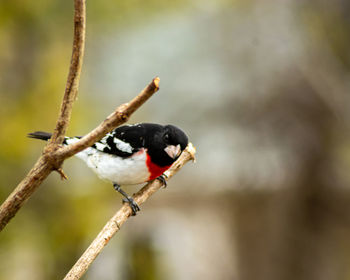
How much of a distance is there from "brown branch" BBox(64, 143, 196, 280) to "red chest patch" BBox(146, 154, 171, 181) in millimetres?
34

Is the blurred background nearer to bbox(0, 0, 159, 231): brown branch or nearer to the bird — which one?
the bird

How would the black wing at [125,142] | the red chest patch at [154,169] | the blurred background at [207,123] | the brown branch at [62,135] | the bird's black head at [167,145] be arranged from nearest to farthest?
the brown branch at [62,135] → the bird's black head at [167,145] → the red chest patch at [154,169] → the black wing at [125,142] → the blurred background at [207,123]

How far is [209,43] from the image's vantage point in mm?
6375

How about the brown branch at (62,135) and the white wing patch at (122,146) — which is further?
the white wing patch at (122,146)

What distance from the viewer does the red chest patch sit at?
237cm

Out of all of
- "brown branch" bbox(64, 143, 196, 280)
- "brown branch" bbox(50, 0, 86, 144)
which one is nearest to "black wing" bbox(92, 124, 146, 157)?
"brown branch" bbox(64, 143, 196, 280)

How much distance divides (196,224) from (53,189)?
2.88m

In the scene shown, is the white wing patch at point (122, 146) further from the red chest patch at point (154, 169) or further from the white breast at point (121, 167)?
the red chest patch at point (154, 169)

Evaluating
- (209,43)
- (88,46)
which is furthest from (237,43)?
(88,46)

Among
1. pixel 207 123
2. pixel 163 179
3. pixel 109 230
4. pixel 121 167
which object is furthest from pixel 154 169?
pixel 207 123

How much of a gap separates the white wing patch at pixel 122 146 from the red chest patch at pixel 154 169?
0.54ft

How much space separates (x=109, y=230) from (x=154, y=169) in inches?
31.8

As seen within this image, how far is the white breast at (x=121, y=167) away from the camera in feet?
8.08

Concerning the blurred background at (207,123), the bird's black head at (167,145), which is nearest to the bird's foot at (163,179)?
the bird's black head at (167,145)
